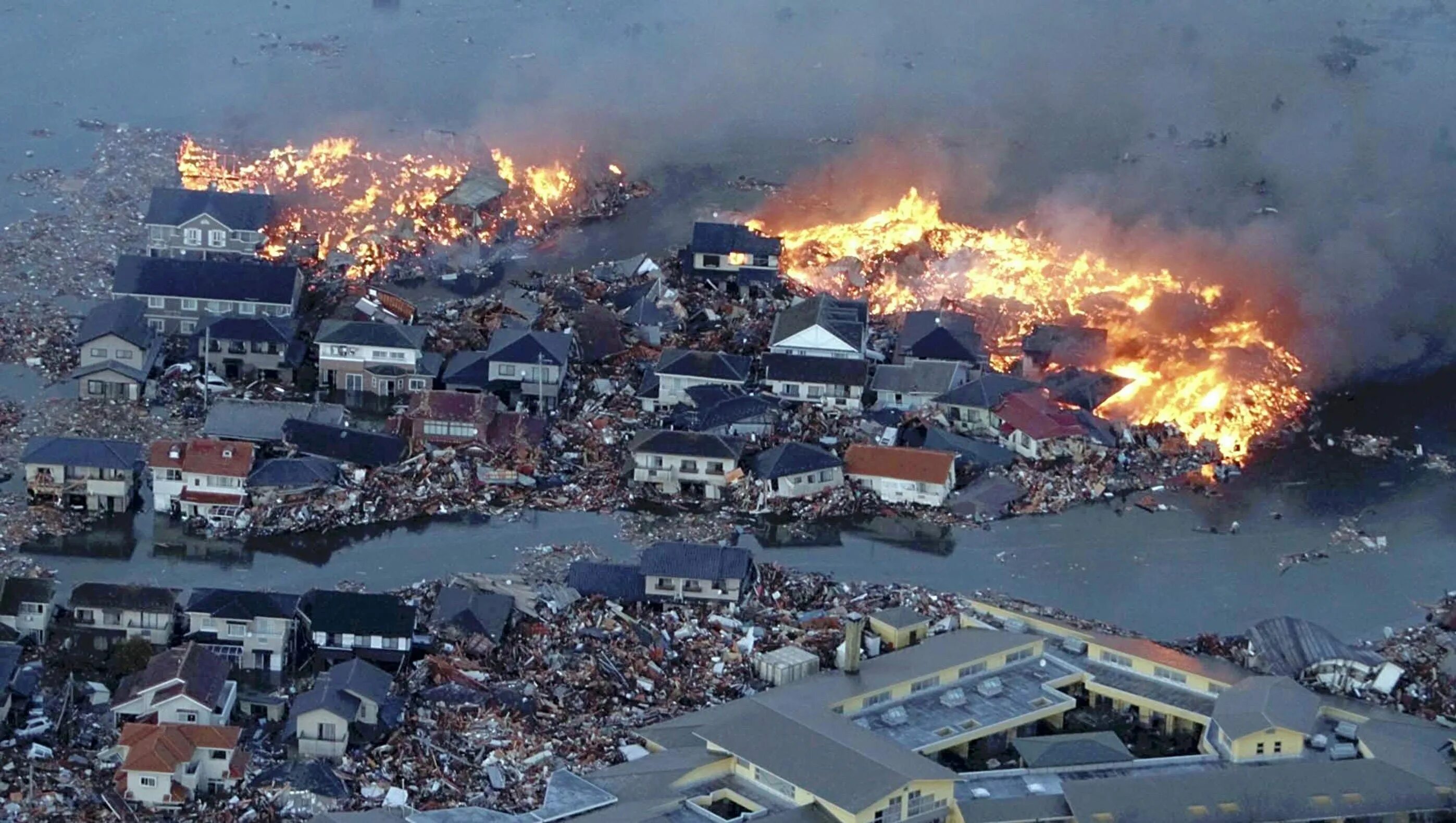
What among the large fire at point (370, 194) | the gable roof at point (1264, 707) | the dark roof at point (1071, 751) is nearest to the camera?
the dark roof at point (1071, 751)

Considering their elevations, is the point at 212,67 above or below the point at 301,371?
above

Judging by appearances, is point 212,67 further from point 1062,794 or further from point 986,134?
point 1062,794

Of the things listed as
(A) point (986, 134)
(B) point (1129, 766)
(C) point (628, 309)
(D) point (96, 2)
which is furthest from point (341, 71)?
(B) point (1129, 766)

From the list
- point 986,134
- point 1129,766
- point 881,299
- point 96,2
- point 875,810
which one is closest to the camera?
point 875,810

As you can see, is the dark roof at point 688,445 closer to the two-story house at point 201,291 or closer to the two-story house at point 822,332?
the two-story house at point 822,332

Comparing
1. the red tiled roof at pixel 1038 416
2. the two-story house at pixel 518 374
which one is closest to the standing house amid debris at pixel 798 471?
the red tiled roof at pixel 1038 416

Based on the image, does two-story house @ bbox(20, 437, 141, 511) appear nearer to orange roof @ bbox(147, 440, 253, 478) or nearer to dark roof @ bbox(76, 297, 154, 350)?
orange roof @ bbox(147, 440, 253, 478)

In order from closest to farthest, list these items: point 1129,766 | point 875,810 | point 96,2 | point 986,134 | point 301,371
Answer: point 875,810 → point 1129,766 → point 301,371 → point 986,134 → point 96,2
